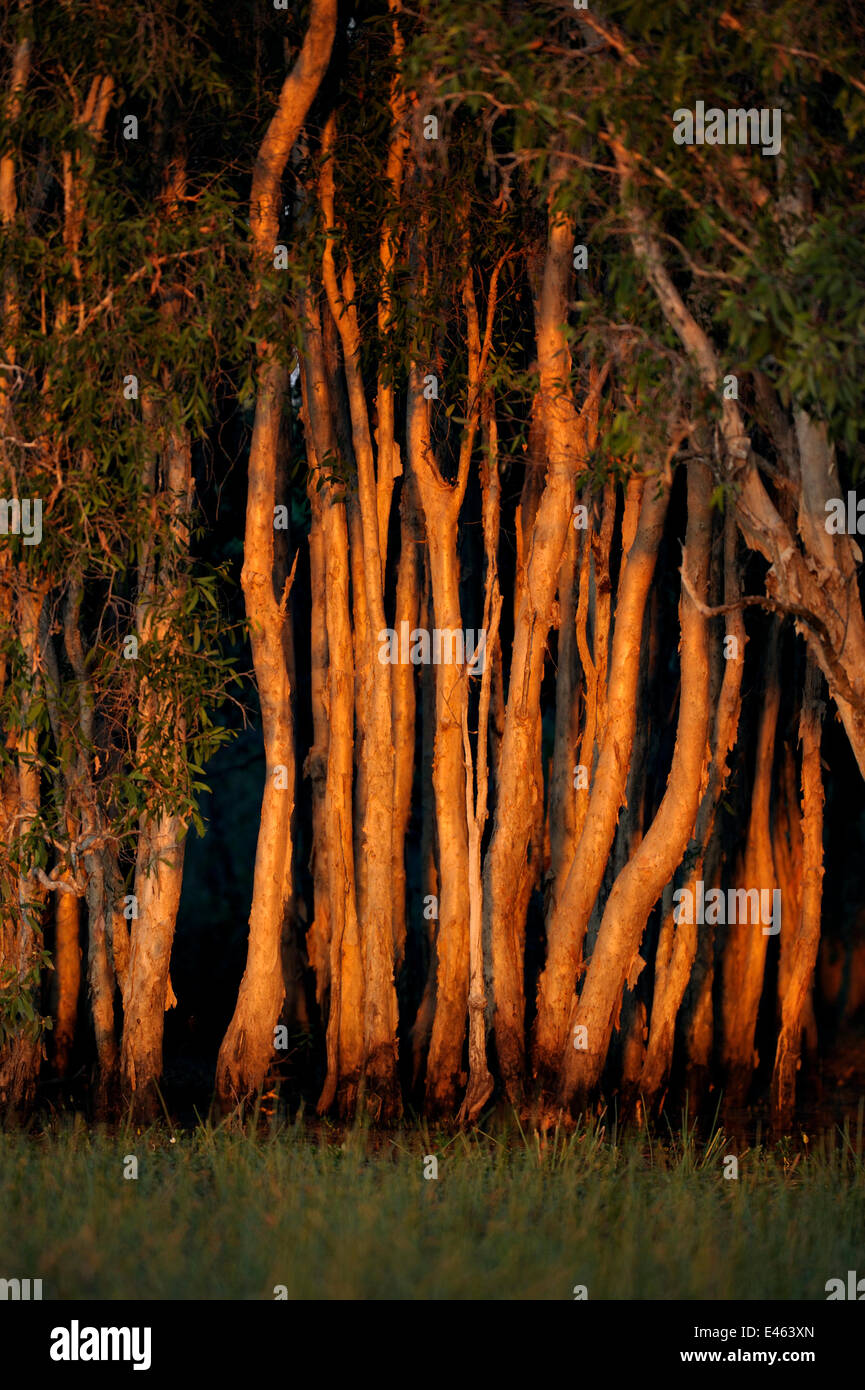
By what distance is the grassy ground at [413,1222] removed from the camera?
Result: 6.81 metres

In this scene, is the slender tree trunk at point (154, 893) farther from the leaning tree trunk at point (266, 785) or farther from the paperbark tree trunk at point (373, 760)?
the paperbark tree trunk at point (373, 760)

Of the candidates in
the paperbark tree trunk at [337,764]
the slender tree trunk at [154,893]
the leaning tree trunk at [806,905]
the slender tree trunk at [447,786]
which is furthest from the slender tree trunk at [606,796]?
the slender tree trunk at [154,893]

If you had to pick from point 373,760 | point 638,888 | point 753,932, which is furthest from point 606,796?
point 753,932

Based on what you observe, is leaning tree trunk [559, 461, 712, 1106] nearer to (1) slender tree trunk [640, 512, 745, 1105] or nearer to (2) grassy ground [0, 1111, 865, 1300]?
(1) slender tree trunk [640, 512, 745, 1105]

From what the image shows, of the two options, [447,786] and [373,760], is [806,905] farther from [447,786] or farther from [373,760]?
[373,760]

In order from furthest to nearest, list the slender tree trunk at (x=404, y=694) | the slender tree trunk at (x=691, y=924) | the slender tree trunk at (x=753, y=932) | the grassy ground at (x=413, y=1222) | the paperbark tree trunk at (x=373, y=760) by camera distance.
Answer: the slender tree trunk at (x=753, y=932), the slender tree trunk at (x=404, y=694), the slender tree trunk at (x=691, y=924), the paperbark tree trunk at (x=373, y=760), the grassy ground at (x=413, y=1222)

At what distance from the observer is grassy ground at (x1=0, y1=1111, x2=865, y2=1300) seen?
22.4 ft

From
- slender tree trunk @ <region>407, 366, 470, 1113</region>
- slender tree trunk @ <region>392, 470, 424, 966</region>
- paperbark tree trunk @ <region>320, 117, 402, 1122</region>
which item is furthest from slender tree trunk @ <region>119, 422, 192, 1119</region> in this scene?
slender tree trunk @ <region>392, 470, 424, 966</region>

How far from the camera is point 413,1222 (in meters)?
7.59

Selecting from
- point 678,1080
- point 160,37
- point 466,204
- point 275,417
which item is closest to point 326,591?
point 275,417

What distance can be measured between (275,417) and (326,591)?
4.55 ft

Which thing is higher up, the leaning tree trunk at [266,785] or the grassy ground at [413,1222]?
the leaning tree trunk at [266,785]

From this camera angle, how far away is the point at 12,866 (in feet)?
36.6

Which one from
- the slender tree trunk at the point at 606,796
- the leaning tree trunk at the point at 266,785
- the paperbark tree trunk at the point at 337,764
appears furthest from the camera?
the paperbark tree trunk at the point at 337,764
